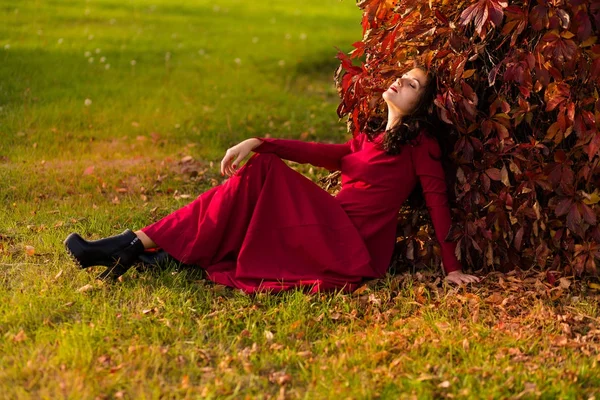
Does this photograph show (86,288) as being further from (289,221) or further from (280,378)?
(280,378)

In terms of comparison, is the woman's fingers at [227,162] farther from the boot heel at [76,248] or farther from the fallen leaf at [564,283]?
the fallen leaf at [564,283]

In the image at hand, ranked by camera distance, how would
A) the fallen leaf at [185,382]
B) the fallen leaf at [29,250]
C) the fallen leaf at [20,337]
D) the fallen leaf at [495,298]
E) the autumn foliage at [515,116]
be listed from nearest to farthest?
1. the fallen leaf at [185,382]
2. the fallen leaf at [20,337]
3. the autumn foliage at [515,116]
4. the fallen leaf at [495,298]
5. the fallen leaf at [29,250]

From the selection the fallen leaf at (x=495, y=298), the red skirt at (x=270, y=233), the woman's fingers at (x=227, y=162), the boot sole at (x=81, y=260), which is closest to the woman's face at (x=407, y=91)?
the red skirt at (x=270, y=233)

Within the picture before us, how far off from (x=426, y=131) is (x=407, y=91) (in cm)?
24

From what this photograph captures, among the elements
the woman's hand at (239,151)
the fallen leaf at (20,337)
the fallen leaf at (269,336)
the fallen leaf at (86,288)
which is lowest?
the fallen leaf at (269,336)

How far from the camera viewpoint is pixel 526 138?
4.20m

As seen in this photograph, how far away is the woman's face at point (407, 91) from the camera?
4.20m

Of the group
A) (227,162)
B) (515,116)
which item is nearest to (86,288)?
(227,162)

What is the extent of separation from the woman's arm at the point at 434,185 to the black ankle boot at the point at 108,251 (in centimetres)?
151

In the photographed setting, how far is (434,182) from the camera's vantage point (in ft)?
13.9

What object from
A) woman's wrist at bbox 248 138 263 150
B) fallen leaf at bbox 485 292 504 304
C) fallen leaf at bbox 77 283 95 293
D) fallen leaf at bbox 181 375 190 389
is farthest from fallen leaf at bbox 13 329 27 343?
fallen leaf at bbox 485 292 504 304

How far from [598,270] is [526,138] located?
78cm

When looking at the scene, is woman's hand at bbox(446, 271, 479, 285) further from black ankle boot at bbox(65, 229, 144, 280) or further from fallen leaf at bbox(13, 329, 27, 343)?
fallen leaf at bbox(13, 329, 27, 343)

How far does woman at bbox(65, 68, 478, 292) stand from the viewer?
13.8ft
